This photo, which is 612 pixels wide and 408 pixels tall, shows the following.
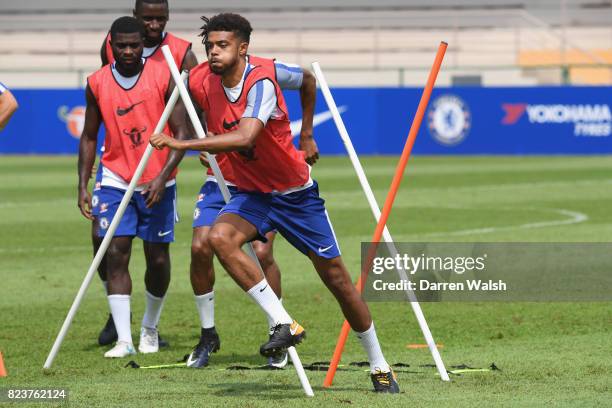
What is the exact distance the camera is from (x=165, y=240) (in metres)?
8.44

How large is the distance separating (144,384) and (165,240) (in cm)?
184

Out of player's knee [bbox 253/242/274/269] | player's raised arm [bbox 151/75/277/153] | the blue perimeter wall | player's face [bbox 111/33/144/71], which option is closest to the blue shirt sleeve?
player's raised arm [bbox 151/75/277/153]

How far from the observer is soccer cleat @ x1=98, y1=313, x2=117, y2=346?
8523 millimetres

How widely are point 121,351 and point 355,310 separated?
2.07 meters

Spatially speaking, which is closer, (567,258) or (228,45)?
(228,45)

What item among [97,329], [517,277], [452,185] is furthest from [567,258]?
[452,185]

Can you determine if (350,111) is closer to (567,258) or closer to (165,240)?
(567,258)

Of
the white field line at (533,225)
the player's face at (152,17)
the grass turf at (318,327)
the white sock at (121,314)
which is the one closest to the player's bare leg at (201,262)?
the grass turf at (318,327)

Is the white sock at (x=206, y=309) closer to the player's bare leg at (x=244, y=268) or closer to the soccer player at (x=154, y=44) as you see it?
the soccer player at (x=154, y=44)

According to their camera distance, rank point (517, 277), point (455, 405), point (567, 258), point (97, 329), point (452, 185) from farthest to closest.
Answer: point (452, 185) < point (567, 258) < point (517, 277) < point (97, 329) < point (455, 405)

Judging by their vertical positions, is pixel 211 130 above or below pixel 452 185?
above

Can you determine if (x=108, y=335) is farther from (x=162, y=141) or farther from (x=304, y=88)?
(x=162, y=141)

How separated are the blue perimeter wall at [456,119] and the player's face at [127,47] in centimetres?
2125

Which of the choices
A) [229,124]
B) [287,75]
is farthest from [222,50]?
[287,75]
